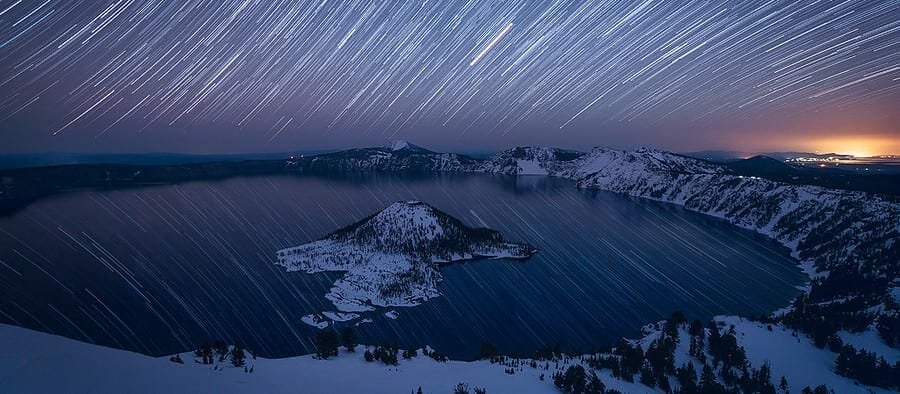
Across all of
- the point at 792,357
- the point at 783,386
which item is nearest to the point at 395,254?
the point at 792,357

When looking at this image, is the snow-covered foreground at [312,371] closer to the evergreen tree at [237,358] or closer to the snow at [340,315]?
the evergreen tree at [237,358]

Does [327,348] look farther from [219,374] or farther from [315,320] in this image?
[315,320]

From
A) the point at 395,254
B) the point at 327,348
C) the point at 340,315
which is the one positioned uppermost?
the point at 395,254

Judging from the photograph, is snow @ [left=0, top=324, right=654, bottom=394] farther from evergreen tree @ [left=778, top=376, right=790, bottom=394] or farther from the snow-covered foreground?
evergreen tree @ [left=778, top=376, right=790, bottom=394]

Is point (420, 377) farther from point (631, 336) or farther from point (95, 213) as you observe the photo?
point (95, 213)

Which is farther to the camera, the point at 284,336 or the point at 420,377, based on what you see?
the point at 284,336

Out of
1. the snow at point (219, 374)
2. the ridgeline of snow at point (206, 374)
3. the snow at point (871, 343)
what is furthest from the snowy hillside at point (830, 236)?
the ridgeline of snow at point (206, 374)

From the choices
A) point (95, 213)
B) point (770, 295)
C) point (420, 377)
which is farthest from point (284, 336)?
point (95, 213)

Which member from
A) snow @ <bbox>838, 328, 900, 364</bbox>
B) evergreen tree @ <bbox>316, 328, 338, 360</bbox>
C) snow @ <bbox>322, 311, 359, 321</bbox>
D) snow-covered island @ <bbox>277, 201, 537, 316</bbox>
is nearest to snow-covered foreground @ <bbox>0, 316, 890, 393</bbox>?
evergreen tree @ <bbox>316, 328, 338, 360</bbox>

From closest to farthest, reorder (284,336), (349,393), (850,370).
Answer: (349,393), (850,370), (284,336)
